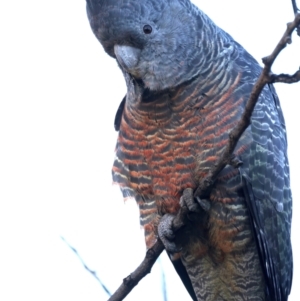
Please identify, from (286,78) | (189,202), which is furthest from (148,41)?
(286,78)

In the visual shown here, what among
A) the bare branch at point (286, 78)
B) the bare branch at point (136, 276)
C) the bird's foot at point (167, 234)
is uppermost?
the bird's foot at point (167, 234)

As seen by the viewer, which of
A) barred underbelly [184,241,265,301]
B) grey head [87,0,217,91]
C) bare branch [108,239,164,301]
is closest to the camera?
bare branch [108,239,164,301]

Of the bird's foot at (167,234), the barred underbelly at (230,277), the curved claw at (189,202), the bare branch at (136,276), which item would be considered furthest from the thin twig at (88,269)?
the barred underbelly at (230,277)

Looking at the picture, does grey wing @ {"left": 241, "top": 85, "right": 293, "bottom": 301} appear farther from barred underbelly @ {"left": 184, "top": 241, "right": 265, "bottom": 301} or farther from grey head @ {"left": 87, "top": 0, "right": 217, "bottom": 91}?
grey head @ {"left": 87, "top": 0, "right": 217, "bottom": 91}

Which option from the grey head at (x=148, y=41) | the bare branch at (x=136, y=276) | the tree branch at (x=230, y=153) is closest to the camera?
the tree branch at (x=230, y=153)

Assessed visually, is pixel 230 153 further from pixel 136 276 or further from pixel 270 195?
pixel 270 195

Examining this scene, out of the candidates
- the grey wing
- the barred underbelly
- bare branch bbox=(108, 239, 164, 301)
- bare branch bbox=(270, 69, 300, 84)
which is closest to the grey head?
the grey wing

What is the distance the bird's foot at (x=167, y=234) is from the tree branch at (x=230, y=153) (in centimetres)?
6

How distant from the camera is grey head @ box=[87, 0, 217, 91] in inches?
226

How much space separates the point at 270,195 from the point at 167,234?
1118 millimetres

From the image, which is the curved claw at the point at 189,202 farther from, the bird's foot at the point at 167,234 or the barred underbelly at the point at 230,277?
the barred underbelly at the point at 230,277

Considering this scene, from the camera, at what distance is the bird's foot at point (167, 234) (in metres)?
5.73

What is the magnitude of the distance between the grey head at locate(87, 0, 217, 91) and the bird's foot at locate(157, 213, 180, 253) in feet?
4.38

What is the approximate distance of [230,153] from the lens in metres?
4.13
